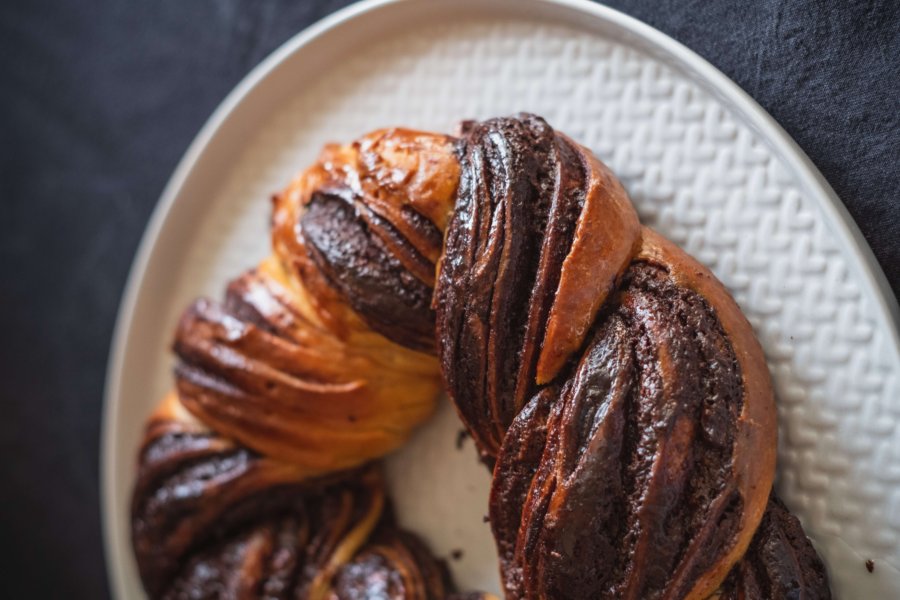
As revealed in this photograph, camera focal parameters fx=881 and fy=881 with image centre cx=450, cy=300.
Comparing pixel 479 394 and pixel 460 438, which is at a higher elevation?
pixel 479 394

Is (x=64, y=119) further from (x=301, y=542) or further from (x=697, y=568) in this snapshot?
(x=697, y=568)

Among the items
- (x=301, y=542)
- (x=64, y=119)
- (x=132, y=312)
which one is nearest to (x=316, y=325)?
(x=301, y=542)

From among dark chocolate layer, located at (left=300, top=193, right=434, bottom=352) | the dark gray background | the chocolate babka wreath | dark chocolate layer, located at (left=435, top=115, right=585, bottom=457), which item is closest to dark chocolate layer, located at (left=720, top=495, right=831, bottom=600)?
the chocolate babka wreath

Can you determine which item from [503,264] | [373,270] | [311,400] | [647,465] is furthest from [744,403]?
[311,400]

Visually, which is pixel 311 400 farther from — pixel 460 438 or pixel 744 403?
pixel 744 403

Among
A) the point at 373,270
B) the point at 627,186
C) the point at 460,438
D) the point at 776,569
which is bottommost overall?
the point at 460,438

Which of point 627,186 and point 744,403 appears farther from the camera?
point 627,186
